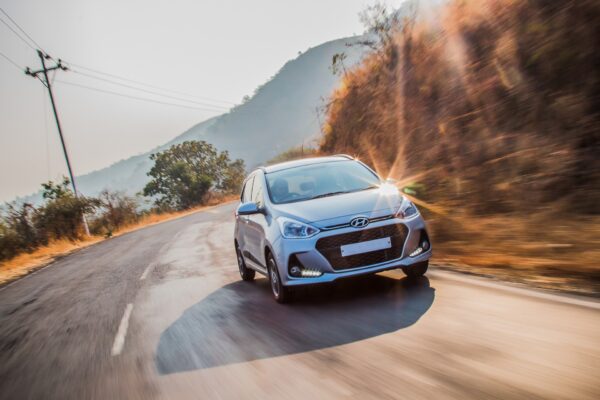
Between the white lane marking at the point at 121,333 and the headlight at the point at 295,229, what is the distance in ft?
7.27

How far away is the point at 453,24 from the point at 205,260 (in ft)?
26.5

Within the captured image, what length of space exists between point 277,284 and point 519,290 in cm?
278

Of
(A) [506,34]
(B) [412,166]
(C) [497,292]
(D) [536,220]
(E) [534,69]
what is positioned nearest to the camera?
(C) [497,292]

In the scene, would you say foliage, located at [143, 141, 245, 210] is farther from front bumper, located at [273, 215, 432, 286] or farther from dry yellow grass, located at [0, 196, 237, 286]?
front bumper, located at [273, 215, 432, 286]

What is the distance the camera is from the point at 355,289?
22.6 feet

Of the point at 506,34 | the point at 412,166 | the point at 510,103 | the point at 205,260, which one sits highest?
the point at 506,34

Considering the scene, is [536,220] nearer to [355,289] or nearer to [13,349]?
[355,289]

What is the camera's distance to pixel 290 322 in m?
5.88

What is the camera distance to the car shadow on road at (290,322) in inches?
198

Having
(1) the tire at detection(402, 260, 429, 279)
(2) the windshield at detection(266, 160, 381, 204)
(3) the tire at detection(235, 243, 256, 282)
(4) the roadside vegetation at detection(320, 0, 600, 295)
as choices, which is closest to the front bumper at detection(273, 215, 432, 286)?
(1) the tire at detection(402, 260, 429, 279)

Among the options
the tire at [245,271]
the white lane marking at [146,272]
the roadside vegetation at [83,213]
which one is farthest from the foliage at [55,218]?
the tire at [245,271]

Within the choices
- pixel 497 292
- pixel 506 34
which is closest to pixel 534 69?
pixel 506 34

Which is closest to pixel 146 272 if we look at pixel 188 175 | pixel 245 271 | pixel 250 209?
pixel 245 271

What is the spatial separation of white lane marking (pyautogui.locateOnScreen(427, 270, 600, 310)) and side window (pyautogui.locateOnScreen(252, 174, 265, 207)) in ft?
8.19
